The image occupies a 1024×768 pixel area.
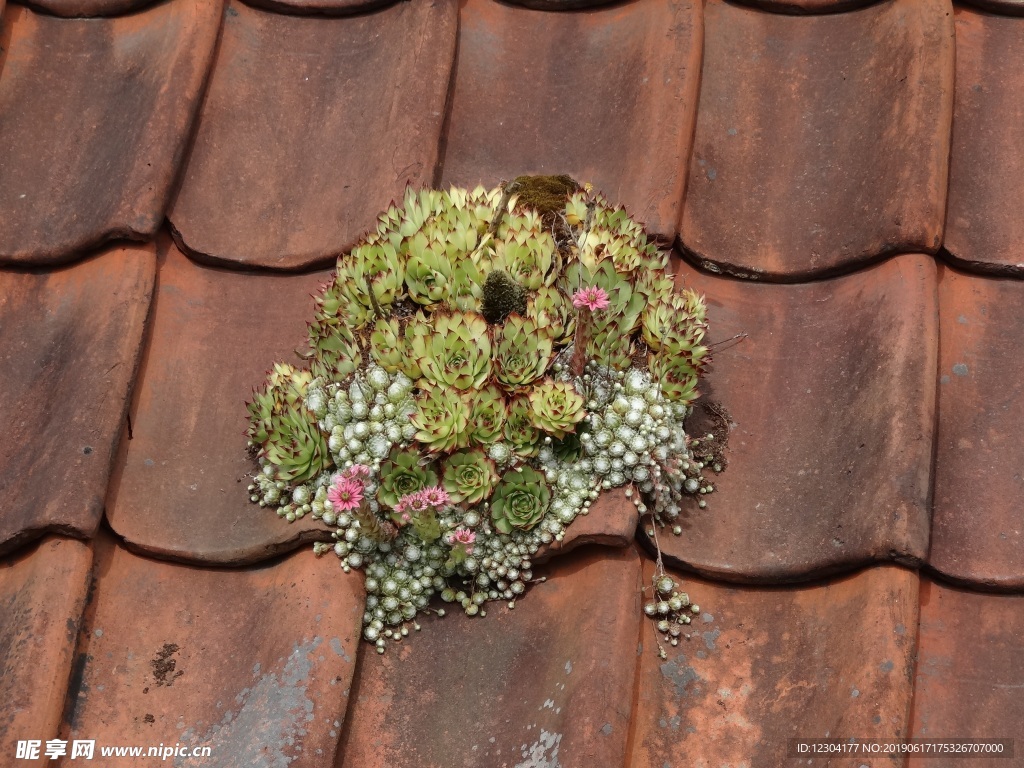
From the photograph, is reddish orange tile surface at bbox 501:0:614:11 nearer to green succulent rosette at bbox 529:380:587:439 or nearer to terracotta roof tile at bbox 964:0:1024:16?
terracotta roof tile at bbox 964:0:1024:16

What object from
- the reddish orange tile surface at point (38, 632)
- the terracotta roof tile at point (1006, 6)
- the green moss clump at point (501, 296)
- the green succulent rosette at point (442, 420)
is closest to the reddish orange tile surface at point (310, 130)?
the green moss clump at point (501, 296)

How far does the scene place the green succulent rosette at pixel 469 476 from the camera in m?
2.34

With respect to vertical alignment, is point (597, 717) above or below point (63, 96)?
below

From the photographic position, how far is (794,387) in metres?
2.62

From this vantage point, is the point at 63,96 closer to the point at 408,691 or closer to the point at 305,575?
the point at 305,575

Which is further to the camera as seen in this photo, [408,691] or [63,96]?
[63,96]

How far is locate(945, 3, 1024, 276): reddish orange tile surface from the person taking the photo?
2709 mm

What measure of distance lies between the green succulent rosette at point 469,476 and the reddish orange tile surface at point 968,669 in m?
0.87

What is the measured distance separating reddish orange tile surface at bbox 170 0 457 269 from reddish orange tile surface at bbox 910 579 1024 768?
153 cm

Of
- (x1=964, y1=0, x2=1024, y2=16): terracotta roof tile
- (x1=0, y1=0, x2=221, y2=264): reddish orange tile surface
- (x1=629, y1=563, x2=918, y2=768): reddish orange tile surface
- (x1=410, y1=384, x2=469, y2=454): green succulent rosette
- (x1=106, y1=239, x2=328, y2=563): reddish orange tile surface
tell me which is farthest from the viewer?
(x1=964, y1=0, x2=1024, y2=16): terracotta roof tile

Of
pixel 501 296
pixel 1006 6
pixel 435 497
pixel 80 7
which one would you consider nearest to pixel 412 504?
pixel 435 497

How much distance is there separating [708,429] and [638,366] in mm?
213

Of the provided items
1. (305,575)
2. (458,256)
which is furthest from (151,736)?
(458,256)

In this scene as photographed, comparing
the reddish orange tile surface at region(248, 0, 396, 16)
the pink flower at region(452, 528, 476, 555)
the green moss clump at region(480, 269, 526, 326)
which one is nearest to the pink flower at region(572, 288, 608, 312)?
the green moss clump at region(480, 269, 526, 326)
